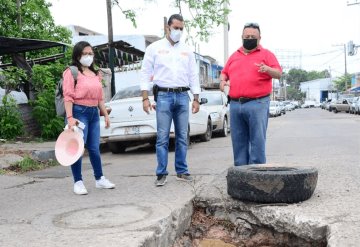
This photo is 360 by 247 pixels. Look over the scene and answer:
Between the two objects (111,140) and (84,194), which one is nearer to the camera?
(84,194)

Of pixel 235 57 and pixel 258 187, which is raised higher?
pixel 235 57

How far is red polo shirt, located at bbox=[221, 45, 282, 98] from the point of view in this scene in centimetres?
483

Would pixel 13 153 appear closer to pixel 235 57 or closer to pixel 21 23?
pixel 235 57

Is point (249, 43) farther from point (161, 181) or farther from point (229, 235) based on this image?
point (229, 235)

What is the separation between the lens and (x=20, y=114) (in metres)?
11.1

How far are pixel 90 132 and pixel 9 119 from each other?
21.1 ft

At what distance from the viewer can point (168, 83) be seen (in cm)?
514

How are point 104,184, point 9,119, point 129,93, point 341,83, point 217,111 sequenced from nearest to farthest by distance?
point 104,184, point 129,93, point 9,119, point 217,111, point 341,83

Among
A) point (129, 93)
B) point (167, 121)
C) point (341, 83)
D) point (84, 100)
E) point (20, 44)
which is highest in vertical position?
point (20, 44)

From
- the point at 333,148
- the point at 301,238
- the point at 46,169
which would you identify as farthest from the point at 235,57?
the point at 333,148

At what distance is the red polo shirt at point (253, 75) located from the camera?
190 inches

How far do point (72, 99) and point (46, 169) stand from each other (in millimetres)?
3121

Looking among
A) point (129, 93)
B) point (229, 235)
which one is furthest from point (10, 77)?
point (229, 235)

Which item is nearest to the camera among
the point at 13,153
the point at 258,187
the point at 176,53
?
the point at 258,187
